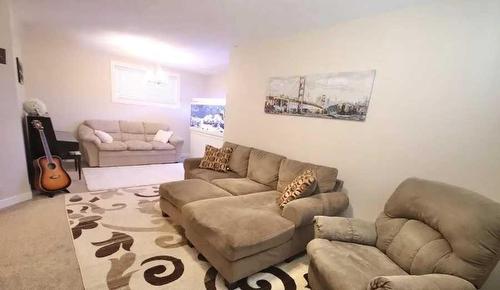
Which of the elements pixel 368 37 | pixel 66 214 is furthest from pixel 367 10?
pixel 66 214

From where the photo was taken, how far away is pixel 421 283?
3.96ft

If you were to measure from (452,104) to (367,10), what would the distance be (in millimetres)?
1147

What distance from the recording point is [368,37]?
2367 mm

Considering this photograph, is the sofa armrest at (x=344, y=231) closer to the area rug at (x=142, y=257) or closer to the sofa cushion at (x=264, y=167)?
the area rug at (x=142, y=257)

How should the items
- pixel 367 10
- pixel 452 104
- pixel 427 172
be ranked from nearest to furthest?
pixel 452 104
pixel 427 172
pixel 367 10

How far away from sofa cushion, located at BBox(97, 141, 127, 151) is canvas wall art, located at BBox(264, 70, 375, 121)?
3388 millimetres

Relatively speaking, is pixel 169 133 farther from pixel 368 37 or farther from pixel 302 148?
pixel 368 37

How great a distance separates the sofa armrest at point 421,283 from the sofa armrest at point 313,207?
0.82 meters

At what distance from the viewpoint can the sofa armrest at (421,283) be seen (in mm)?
1172

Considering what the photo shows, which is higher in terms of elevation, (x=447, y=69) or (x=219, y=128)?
(x=447, y=69)

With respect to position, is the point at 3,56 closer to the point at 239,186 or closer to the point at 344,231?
the point at 239,186

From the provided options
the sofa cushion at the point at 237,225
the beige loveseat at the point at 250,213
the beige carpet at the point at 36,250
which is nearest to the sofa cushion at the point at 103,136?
the beige carpet at the point at 36,250

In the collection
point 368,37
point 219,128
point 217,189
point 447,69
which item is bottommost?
point 217,189

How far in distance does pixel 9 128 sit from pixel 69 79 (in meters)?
2.77
